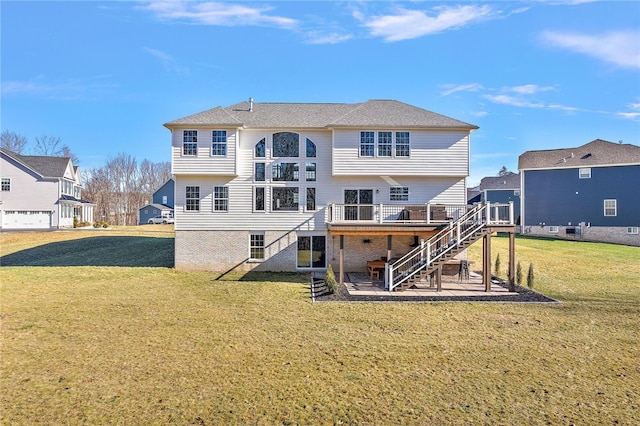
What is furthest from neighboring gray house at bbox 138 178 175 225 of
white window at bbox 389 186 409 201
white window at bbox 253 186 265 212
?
white window at bbox 389 186 409 201

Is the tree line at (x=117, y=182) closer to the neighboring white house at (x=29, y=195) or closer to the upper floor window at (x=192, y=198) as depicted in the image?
the neighboring white house at (x=29, y=195)

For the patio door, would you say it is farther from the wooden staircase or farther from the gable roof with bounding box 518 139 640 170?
the gable roof with bounding box 518 139 640 170

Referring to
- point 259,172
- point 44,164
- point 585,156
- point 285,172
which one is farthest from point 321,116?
point 44,164

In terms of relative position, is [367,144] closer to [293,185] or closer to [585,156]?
[293,185]

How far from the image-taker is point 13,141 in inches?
2421

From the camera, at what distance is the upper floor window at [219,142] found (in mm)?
17375

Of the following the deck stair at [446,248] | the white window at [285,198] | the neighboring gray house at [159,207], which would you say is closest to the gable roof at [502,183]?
the deck stair at [446,248]

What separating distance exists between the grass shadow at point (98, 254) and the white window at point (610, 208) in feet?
111

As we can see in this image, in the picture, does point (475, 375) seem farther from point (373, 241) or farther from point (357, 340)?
point (373, 241)

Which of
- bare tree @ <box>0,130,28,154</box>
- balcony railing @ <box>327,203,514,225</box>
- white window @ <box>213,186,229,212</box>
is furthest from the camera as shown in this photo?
bare tree @ <box>0,130,28,154</box>

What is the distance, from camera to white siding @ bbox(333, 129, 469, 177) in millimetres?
17203

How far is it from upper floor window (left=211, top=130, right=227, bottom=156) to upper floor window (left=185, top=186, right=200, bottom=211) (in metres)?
2.12

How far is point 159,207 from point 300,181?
145 feet

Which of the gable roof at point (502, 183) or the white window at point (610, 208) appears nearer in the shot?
the white window at point (610, 208)
